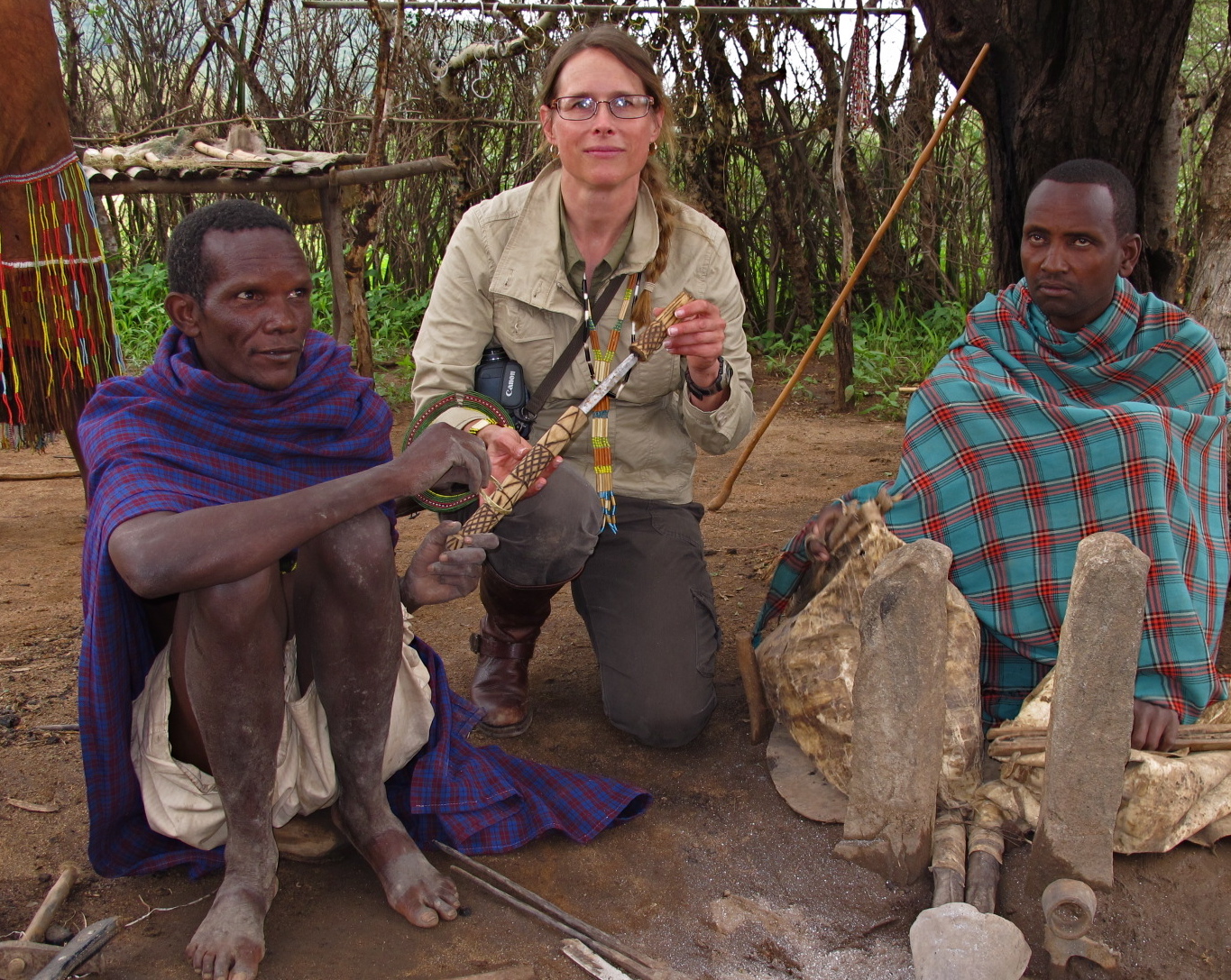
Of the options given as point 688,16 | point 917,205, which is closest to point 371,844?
point 688,16

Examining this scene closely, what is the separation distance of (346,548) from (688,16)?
5477mm

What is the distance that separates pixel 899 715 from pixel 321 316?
21.6 feet

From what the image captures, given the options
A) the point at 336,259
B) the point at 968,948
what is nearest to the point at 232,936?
the point at 968,948

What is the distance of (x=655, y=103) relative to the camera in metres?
2.54

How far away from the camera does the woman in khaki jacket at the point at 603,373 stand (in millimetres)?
2510

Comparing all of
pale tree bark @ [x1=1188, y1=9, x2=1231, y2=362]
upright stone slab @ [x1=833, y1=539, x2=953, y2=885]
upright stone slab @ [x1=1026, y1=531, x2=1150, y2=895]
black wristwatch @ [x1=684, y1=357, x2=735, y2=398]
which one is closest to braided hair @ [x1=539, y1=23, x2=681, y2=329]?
black wristwatch @ [x1=684, y1=357, x2=735, y2=398]

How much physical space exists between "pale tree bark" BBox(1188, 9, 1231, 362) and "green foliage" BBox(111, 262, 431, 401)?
14.5 ft

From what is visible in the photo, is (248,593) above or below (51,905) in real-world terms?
above

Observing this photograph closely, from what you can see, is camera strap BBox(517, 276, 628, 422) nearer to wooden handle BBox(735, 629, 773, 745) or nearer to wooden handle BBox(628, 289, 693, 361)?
wooden handle BBox(628, 289, 693, 361)

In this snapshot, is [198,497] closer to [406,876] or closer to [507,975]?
[406,876]

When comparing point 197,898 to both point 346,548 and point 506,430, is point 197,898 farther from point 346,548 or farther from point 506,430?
point 506,430

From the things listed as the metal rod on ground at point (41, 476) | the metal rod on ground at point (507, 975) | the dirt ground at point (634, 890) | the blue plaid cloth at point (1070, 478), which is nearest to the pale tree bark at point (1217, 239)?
the blue plaid cloth at point (1070, 478)

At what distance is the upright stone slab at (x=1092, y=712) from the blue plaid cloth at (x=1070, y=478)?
471 millimetres

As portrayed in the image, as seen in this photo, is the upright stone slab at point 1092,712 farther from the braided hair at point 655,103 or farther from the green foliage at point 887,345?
the green foliage at point 887,345
